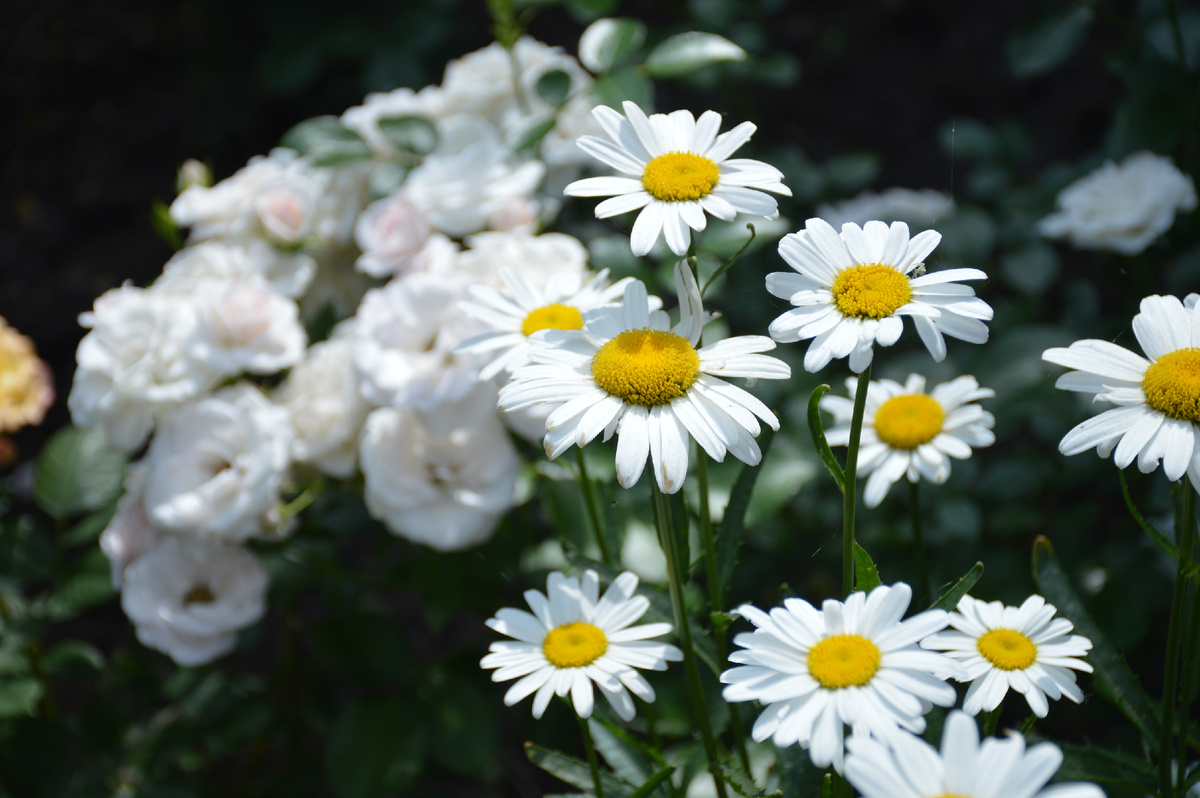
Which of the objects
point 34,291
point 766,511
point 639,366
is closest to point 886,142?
point 766,511

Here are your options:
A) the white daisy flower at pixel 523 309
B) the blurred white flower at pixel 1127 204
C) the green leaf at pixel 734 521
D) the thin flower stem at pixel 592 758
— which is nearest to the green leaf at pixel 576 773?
the thin flower stem at pixel 592 758

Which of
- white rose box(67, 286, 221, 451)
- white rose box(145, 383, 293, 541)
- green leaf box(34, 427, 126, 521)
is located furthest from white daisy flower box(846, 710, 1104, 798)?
green leaf box(34, 427, 126, 521)

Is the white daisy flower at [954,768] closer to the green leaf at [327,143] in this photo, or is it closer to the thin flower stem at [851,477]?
the thin flower stem at [851,477]

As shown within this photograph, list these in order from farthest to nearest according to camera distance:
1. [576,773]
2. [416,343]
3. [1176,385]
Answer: [416,343]
[576,773]
[1176,385]

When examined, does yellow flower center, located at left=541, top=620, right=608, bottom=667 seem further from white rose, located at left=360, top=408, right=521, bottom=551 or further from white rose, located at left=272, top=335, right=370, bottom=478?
white rose, located at left=272, top=335, right=370, bottom=478

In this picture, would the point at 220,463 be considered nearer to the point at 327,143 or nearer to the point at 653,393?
the point at 327,143

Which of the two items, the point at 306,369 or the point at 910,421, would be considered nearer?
the point at 910,421

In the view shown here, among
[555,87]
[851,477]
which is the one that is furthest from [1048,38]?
[851,477]
